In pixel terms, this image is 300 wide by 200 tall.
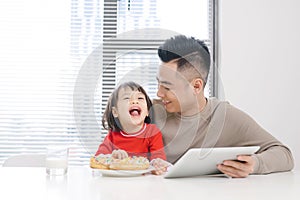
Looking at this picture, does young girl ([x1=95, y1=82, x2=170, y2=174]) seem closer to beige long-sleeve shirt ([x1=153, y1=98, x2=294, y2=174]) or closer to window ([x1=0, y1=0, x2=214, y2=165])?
beige long-sleeve shirt ([x1=153, y1=98, x2=294, y2=174])

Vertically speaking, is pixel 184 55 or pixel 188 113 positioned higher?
pixel 184 55

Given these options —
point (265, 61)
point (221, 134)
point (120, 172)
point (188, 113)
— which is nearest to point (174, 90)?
point (188, 113)

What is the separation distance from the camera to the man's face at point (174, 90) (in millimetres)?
1272

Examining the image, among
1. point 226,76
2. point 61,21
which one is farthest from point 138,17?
point 226,76

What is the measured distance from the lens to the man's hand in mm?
1244

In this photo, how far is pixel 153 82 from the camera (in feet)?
4.12

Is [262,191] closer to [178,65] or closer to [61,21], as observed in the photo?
[178,65]

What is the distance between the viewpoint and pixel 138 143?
1.31 metres

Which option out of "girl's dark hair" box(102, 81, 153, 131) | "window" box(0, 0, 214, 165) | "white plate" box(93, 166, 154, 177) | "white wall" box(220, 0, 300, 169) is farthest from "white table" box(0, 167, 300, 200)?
"window" box(0, 0, 214, 165)

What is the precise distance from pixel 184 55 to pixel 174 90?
167 millimetres

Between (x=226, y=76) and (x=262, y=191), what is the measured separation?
179 centimetres

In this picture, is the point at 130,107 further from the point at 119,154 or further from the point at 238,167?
the point at 238,167

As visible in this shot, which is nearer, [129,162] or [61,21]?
[129,162]

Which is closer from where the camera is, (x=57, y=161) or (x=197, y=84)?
(x=57, y=161)
